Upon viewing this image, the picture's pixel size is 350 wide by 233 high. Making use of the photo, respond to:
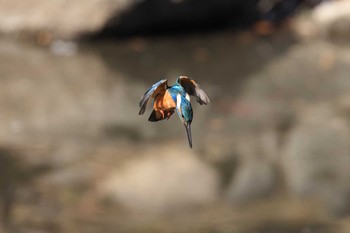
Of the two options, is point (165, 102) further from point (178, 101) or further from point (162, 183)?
point (162, 183)

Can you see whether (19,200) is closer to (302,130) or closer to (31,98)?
Answer: (31,98)

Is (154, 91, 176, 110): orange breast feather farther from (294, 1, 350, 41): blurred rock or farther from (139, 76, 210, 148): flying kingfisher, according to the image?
(294, 1, 350, 41): blurred rock

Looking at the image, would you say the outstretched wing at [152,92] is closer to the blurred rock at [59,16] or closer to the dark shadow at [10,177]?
the dark shadow at [10,177]

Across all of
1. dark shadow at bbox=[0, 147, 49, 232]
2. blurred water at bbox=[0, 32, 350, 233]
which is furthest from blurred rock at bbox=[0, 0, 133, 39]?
dark shadow at bbox=[0, 147, 49, 232]

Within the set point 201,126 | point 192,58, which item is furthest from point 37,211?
point 192,58

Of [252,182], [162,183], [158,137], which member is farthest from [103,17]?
[252,182]
